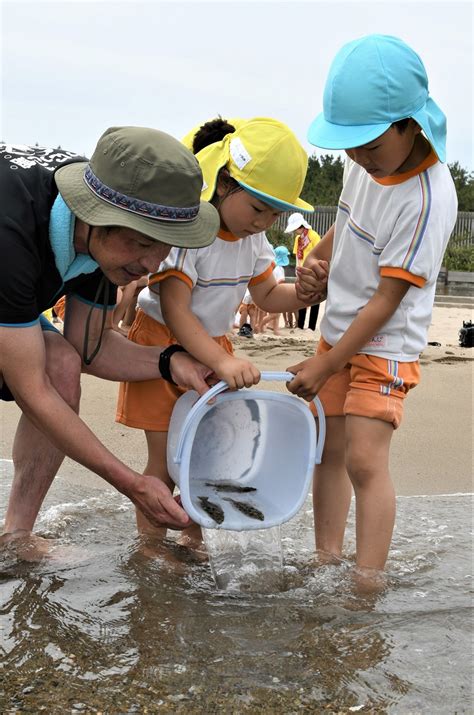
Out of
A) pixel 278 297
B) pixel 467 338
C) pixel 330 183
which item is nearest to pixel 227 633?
pixel 278 297

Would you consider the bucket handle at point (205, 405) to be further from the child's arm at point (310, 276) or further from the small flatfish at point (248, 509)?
the child's arm at point (310, 276)

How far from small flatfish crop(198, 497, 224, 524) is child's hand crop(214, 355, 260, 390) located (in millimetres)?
356

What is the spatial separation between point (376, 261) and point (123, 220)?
0.85 metres

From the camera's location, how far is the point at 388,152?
Result: 2.53 m

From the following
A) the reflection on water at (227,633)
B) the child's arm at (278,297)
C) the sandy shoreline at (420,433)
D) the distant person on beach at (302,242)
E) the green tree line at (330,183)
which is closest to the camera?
the reflection on water at (227,633)

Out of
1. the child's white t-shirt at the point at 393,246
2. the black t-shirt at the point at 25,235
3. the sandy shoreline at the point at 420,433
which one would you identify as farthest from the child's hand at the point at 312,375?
the sandy shoreline at the point at 420,433

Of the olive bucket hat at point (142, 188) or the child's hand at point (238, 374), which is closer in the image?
the olive bucket hat at point (142, 188)

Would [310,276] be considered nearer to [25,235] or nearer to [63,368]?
[63,368]

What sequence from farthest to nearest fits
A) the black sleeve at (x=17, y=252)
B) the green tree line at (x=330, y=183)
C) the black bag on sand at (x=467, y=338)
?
the green tree line at (x=330, y=183) → the black bag on sand at (x=467, y=338) → the black sleeve at (x=17, y=252)

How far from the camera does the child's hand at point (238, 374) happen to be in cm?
258

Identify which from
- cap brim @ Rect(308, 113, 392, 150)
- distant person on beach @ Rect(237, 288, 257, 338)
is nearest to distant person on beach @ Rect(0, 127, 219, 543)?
cap brim @ Rect(308, 113, 392, 150)

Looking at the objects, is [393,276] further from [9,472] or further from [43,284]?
[9,472]

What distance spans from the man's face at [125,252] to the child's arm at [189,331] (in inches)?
12.2

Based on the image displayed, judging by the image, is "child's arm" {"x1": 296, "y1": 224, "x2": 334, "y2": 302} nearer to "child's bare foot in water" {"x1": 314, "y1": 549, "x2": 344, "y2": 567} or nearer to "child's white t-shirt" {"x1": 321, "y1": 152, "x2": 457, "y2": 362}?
"child's white t-shirt" {"x1": 321, "y1": 152, "x2": 457, "y2": 362}
